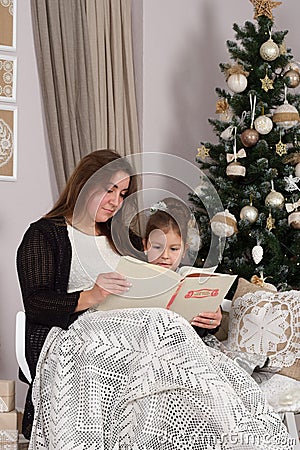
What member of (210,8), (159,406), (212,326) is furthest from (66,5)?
(159,406)

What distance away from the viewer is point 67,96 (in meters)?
4.13

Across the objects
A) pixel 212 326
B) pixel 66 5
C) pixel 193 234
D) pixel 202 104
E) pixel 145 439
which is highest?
pixel 66 5

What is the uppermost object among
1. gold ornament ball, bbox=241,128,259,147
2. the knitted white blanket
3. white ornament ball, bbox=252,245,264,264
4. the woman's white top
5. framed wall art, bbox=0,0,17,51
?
framed wall art, bbox=0,0,17,51

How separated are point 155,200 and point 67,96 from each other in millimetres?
1362

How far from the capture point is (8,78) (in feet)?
13.3

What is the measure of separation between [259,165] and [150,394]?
64.2 inches

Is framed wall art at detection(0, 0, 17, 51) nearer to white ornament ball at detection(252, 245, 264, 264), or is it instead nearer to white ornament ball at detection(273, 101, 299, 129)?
white ornament ball at detection(273, 101, 299, 129)

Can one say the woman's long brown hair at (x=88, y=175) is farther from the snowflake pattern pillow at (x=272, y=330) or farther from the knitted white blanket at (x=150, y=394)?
the snowflake pattern pillow at (x=272, y=330)

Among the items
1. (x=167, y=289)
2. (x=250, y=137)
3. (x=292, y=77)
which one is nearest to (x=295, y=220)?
(x=250, y=137)

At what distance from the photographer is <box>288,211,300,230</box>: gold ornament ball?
3732 millimetres

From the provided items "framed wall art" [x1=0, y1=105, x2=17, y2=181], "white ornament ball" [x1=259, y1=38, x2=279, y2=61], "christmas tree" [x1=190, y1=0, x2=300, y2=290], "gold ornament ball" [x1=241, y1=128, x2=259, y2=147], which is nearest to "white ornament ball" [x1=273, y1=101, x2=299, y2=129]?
"christmas tree" [x1=190, y1=0, x2=300, y2=290]

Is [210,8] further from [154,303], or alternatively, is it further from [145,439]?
[145,439]

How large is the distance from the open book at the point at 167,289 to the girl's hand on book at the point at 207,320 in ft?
0.16

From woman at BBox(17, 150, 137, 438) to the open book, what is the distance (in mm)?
89
